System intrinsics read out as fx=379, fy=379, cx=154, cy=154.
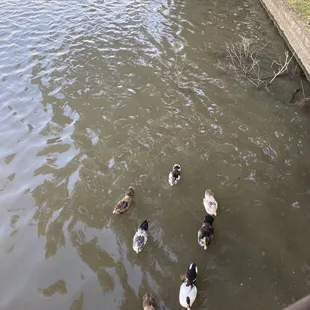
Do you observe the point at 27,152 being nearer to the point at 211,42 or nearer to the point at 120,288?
the point at 120,288

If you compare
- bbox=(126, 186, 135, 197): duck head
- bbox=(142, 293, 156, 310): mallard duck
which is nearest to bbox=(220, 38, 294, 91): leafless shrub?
bbox=(126, 186, 135, 197): duck head

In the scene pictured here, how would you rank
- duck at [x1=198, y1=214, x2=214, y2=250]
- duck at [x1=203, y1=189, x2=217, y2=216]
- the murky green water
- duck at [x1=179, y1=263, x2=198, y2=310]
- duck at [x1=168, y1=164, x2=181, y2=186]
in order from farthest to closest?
duck at [x1=168, y1=164, x2=181, y2=186] → duck at [x1=203, y1=189, x2=217, y2=216] → duck at [x1=198, y1=214, x2=214, y2=250] → the murky green water → duck at [x1=179, y1=263, x2=198, y2=310]

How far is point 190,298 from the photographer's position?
5277 mm

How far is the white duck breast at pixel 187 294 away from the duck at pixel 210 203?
154 centimetres

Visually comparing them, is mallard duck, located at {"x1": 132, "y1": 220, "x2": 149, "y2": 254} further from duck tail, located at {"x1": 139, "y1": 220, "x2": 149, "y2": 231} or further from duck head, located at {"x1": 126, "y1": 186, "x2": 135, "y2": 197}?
duck head, located at {"x1": 126, "y1": 186, "x2": 135, "y2": 197}

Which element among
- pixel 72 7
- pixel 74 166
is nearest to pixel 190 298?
pixel 74 166

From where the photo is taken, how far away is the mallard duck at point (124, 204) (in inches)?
264

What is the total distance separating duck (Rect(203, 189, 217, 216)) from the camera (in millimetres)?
6586

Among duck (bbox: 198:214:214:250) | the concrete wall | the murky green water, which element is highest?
the concrete wall

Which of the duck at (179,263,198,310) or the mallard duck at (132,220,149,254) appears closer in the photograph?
the duck at (179,263,198,310)

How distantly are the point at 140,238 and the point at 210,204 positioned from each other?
1.39 metres

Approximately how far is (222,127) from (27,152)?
14.4 feet

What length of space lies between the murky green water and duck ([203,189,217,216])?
0.22 meters

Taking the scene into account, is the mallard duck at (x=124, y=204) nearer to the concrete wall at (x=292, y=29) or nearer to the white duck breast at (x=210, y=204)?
the white duck breast at (x=210, y=204)
